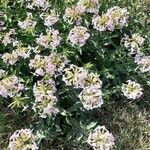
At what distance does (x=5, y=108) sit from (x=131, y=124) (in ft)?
4.02

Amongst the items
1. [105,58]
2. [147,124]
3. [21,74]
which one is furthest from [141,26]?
[21,74]

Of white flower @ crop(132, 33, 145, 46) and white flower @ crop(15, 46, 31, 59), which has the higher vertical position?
white flower @ crop(15, 46, 31, 59)

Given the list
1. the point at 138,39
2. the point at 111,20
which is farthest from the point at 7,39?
the point at 138,39

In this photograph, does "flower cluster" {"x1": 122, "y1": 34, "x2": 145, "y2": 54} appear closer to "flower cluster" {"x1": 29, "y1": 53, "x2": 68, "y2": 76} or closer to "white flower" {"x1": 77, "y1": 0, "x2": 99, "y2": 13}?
"white flower" {"x1": 77, "y1": 0, "x2": 99, "y2": 13}

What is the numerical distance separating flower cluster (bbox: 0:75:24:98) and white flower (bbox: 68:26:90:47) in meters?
0.62

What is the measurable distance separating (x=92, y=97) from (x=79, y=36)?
1.97 ft

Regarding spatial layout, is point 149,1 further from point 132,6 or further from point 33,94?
point 33,94

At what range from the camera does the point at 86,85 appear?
3877 millimetres

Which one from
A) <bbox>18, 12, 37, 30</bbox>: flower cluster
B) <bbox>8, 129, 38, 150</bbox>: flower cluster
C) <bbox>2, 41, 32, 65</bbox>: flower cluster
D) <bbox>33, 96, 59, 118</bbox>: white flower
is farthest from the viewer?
<bbox>18, 12, 37, 30</bbox>: flower cluster

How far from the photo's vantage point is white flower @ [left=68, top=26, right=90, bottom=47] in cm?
405

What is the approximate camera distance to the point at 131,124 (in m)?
4.50

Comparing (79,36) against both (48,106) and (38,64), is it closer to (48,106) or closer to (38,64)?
(38,64)

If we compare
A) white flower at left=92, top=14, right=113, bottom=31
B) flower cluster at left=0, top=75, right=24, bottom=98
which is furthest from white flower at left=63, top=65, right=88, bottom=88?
white flower at left=92, top=14, right=113, bottom=31

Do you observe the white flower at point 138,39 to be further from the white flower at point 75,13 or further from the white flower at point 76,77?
the white flower at point 76,77
